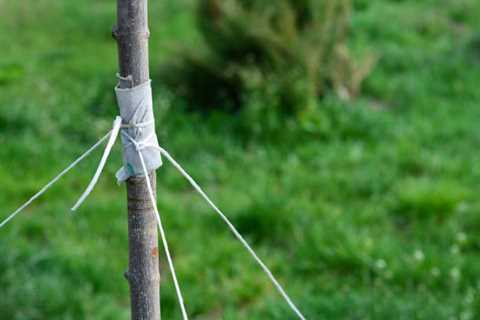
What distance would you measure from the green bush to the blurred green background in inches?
0.6

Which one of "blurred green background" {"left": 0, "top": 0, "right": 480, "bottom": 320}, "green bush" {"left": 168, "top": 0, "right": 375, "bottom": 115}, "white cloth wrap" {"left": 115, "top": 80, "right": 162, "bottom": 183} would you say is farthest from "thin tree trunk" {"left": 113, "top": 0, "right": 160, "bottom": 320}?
"green bush" {"left": 168, "top": 0, "right": 375, "bottom": 115}

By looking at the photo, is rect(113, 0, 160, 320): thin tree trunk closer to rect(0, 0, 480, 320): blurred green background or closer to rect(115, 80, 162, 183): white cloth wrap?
rect(115, 80, 162, 183): white cloth wrap

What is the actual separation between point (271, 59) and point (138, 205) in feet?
13.4

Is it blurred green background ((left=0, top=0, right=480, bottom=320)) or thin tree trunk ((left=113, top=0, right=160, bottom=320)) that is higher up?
thin tree trunk ((left=113, top=0, right=160, bottom=320))

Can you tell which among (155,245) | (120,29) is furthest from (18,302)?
(120,29)

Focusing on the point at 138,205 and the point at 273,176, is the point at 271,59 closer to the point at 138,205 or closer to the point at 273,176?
the point at 273,176

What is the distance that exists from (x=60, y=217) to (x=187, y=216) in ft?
2.35

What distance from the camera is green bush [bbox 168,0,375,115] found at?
17.1ft

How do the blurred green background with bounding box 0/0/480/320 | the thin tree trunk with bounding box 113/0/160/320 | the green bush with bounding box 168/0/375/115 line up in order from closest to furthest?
1. the thin tree trunk with bounding box 113/0/160/320
2. the blurred green background with bounding box 0/0/480/320
3. the green bush with bounding box 168/0/375/115

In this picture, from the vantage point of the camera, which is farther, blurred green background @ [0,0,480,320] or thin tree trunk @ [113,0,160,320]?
blurred green background @ [0,0,480,320]

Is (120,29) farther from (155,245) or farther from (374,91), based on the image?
(374,91)

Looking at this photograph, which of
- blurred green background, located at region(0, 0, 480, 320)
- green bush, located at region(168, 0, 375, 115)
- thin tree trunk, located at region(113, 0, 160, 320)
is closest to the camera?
thin tree trunk, located at region(113, 0, 160, 320)

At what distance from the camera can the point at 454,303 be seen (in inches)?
129

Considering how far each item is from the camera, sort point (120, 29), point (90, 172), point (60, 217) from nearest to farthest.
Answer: point (120, 29) < point (60, 217) < point (90, 172)
